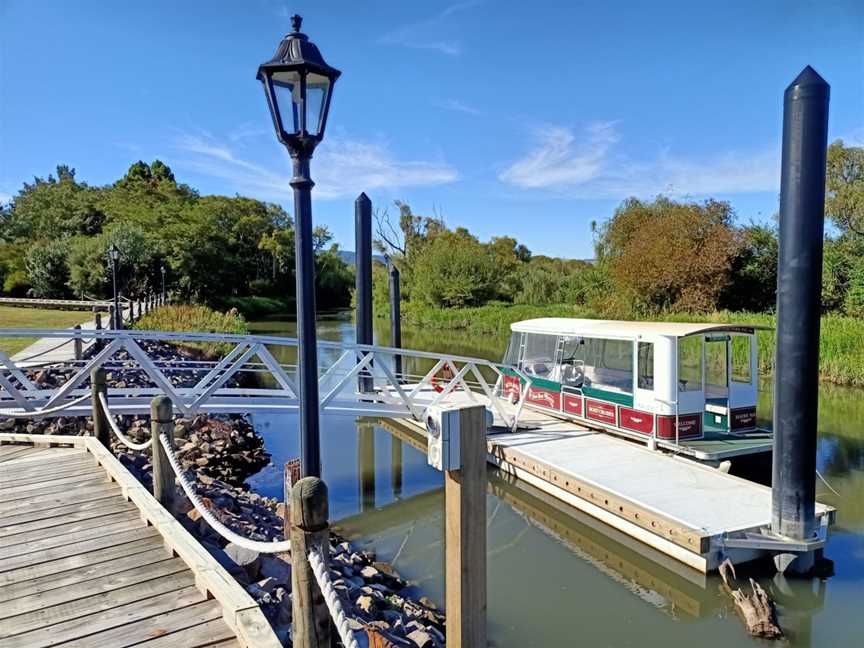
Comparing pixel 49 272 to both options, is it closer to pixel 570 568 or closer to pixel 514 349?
pixel 514 349

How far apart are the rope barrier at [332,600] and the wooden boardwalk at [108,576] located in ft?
2.45

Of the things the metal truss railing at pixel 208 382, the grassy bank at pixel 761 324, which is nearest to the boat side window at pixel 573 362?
the metal truss railing at pixel 208 382

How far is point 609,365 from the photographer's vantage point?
1002 centimetres

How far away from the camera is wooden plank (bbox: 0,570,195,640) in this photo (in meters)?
3.13

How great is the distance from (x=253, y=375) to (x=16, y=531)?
50.4 feet

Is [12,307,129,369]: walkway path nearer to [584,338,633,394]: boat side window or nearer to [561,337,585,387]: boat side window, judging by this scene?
[561,337,585,387]: boat side window

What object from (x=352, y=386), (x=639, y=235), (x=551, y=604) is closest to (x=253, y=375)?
(x=352, y=386)

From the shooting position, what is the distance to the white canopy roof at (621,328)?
8414mm

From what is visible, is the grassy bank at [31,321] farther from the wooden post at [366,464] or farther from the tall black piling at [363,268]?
the wooden post at [366,464]

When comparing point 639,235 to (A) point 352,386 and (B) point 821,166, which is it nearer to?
(A) point 352,386

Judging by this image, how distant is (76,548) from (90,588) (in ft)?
2.10

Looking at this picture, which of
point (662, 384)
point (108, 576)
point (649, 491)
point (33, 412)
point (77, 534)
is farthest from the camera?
point (662, 384)

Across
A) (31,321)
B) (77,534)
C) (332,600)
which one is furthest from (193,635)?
(31,321)

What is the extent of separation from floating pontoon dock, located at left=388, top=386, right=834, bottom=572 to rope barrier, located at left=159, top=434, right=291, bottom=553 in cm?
430
